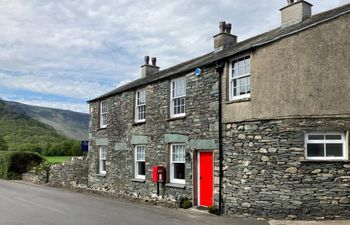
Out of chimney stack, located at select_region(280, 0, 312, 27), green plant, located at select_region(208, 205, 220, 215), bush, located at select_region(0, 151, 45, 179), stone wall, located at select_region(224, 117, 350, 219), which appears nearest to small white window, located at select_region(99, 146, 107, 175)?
green plant, located at select_region(208, 205, 220, 215)

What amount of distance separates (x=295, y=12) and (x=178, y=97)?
19.1 ft

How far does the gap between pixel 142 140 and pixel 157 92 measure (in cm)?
246

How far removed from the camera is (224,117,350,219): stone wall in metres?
12.2

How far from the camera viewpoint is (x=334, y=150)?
41.4ft

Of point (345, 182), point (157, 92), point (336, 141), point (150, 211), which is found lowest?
point (150, 211)

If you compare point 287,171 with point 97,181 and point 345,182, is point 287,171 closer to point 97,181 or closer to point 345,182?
point 345,182

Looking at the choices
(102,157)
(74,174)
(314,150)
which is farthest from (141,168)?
(314,150)

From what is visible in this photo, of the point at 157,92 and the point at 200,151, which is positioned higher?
the point at 157,92

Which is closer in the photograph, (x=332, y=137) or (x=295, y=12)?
(x=332, y=137)

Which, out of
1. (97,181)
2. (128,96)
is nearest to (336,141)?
(128,96)

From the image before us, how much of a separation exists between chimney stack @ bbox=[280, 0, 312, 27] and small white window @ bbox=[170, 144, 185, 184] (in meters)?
6.39

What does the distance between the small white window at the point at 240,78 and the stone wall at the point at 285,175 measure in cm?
120

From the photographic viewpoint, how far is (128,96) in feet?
71.1

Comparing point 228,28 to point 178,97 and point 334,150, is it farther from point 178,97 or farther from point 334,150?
point 334,150
